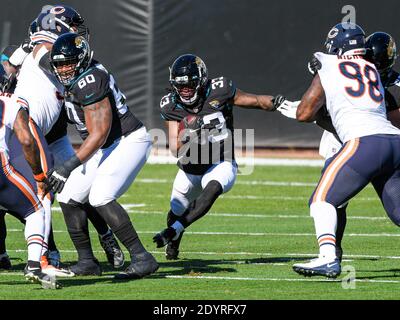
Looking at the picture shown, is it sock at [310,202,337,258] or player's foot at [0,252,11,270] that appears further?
player's foot at [0,252,11,270]

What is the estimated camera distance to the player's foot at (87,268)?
24.7 ft

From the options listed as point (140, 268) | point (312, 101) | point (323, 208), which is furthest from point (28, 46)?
point (323, 208)

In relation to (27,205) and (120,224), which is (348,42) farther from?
(27,205)

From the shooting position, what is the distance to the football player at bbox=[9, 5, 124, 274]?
7852 millimetres

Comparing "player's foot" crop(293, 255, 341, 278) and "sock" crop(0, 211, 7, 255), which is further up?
"player's foot" crop(293, 255, 341, 278)

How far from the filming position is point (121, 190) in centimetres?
718

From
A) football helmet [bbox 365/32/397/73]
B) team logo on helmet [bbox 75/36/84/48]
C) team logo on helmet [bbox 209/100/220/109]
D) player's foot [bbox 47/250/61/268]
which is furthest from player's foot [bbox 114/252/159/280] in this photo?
football helmet [bbox 365/32/397/73]

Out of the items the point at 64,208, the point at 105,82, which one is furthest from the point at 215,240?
the point at 105,82

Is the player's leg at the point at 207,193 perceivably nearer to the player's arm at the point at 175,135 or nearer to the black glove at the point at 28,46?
the player's arm at the point at 175,135

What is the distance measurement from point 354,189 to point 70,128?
10489 millimetres

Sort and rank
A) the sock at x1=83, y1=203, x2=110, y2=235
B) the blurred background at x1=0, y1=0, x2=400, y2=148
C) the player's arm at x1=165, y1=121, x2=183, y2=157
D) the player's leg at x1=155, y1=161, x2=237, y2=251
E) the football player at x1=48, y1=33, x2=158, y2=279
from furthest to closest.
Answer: the blurred background at x1=0, y1=0, x2=400, y2=148 → the player's arm at x1=165, y1=121, x2=183, y2=157 → the player's leg at x1=155, y1=161, x2=237, y2=251 → the sock at x1=83, y1=203, x2=110, y2=235 → the football player at x1=48, y1=33, x2=158, y2=279

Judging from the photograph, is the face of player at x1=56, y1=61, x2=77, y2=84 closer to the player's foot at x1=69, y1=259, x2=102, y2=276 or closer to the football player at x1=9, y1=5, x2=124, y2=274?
the football player at x1=9, y1=5, x2=124, y2=274

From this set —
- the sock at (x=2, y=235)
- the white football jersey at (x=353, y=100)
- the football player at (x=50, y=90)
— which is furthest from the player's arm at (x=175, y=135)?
the white football jersey at (x=353, y=100)

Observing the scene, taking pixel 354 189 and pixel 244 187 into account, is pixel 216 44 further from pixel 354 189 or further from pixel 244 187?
pixel 354 189
